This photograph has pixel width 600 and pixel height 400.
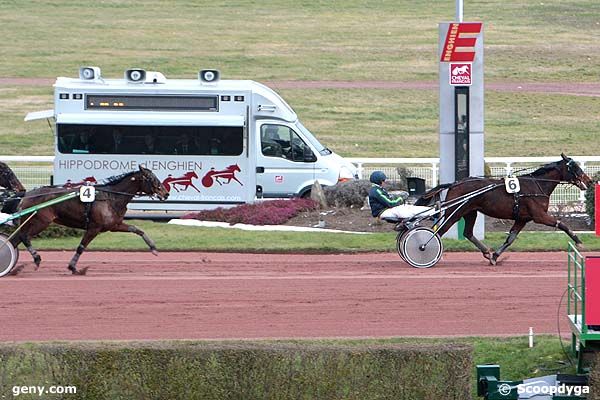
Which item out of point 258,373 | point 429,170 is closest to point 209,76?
point 429,170

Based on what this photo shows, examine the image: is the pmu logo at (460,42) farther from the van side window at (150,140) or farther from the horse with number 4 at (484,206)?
the van side window at (150,140)

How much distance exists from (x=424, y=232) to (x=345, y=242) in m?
2.73

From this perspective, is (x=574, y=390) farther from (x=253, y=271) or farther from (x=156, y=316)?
(x=253, y=271)

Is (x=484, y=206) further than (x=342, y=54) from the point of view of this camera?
No

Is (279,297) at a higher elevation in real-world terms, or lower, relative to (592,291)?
lower

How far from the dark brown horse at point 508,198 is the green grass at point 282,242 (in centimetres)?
158

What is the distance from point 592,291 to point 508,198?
19.3ft

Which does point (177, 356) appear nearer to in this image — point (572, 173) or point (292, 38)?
point (572, 173)

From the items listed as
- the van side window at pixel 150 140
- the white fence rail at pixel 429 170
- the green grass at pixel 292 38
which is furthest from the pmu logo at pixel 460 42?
the green grass at pixel 292 38

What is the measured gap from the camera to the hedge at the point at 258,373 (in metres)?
10.7

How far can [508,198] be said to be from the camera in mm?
17172

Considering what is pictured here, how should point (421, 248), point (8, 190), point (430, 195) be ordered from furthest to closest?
point (8, 190) < point (430, 195) < point (421, 248)

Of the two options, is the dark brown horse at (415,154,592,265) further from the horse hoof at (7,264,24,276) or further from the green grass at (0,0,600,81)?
the green grass at (0,0,600,81)

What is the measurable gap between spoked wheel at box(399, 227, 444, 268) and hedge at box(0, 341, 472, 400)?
6221 mm
